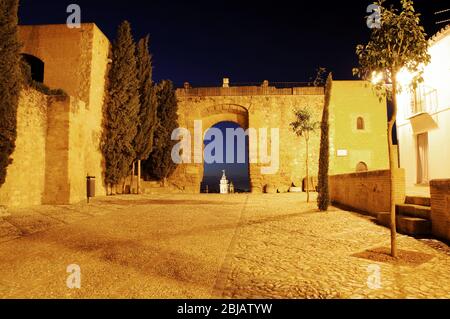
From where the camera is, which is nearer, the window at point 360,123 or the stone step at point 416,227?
the stone step at point 416,227

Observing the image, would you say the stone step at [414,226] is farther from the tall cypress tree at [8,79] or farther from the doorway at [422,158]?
the tall cypress tree at [8,79]

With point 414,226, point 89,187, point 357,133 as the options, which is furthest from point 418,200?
point 357,133

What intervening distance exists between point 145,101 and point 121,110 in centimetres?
196

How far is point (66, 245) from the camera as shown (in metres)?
5.00

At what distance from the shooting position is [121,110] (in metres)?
15.6

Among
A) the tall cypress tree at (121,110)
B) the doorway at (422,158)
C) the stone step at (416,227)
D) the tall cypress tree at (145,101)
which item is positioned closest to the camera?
the stone step at (416,227)

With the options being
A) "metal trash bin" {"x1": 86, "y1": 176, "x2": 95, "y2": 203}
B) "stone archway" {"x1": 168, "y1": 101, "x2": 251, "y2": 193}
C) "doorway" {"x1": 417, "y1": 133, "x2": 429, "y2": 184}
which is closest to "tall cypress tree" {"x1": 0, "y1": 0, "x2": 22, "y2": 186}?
"metal trash bin" {"x1": 86, "y1": 176, "x2": 95, "y2": 203}

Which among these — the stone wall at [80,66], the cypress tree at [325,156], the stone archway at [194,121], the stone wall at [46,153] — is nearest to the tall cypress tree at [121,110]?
the stone wall at [80,66]

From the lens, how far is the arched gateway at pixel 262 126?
20.5 m

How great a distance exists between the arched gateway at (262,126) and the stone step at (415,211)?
13.3m

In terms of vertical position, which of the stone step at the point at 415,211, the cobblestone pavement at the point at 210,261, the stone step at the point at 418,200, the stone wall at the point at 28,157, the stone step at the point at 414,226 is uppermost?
the stone wall at the point at 28,157

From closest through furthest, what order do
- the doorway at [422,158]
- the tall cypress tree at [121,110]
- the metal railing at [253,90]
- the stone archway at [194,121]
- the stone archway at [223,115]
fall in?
the doorway at [422,158]
the tall cypress tree at [121,110]
the stone archway at [194,121]
the metal railing at [253,90]
the stone archway at [223,115]

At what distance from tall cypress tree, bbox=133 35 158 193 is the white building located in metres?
12.4

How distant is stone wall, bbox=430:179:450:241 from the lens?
533 cm
